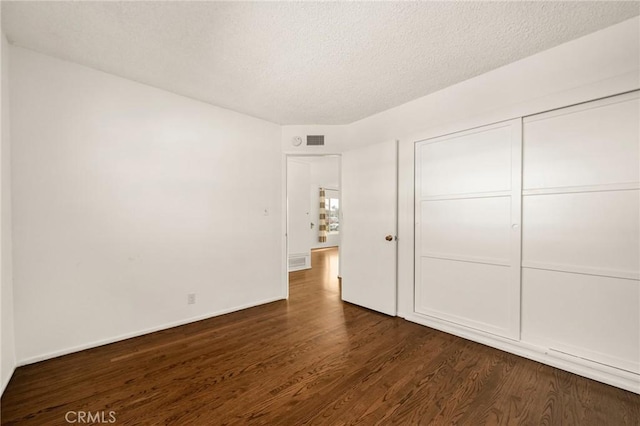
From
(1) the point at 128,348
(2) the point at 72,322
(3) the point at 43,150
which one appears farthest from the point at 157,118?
(1) the point at 128,348

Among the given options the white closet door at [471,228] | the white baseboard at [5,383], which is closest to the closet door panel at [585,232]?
the white closet door at [471,228]

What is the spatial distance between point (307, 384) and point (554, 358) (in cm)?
204

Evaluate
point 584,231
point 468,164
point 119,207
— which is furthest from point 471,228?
point 119,207

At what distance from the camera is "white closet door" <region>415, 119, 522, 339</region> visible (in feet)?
7.73

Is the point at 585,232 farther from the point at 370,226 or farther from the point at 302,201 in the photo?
the point at 302,201

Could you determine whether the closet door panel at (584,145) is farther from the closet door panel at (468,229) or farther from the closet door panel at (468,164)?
the closet door panel at (468,229)

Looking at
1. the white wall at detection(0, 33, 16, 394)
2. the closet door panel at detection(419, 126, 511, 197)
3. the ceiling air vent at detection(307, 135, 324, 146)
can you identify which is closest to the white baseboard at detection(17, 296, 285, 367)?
the white wall at detection(0, 33, 16, 394)

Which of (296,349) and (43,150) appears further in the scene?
(296,349)

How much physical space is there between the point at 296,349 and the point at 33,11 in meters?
3.23

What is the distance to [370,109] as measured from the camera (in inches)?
130

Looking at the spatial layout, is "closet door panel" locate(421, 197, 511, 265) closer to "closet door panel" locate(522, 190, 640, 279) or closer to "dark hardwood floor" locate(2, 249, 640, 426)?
"closet door panel" locate(522, 190, 640, 279)

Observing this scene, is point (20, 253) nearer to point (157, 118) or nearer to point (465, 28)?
point (157, 118)

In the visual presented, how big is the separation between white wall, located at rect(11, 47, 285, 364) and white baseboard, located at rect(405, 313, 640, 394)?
2.58m

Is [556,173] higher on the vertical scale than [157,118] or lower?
lower
